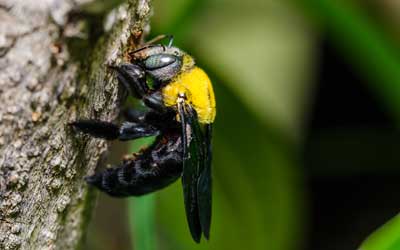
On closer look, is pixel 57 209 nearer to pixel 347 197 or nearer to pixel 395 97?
pixel 395 97

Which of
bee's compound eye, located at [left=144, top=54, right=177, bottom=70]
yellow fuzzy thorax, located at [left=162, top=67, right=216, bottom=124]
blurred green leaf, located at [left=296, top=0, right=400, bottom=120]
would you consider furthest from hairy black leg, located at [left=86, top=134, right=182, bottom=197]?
blurred green leaf, located at [left=296, top=0, right=400, bottom=120]

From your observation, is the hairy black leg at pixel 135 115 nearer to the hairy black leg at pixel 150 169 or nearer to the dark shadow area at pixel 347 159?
the hairy black leg at pixel 150 169

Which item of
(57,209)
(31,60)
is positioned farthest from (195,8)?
(31,60)

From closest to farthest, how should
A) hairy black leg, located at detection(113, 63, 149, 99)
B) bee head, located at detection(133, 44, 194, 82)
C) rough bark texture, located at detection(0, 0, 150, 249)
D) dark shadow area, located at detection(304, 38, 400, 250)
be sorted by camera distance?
rough bark texture, located at detection(0, 0, 150, 249), hairy black leg, located at detection(113, 63, 149, 99), bee head, located at detection(133, 44, 194, 82), dark shadow area, located at detection(304, 38, 400, 250)

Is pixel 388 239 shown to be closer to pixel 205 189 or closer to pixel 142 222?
pixel 205 189

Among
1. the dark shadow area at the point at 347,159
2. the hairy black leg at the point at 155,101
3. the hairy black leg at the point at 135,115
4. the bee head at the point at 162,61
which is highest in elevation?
the bee head at the point at 162,61

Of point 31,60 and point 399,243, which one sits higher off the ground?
point 31,60

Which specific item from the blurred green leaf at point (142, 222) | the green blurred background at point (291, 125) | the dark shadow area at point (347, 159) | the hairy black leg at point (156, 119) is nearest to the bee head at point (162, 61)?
the hairy black leg at point (156, 119)

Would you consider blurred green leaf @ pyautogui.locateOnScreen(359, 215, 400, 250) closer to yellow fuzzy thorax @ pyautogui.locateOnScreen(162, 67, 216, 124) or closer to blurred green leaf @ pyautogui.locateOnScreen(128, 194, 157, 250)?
yellow fuzzy thorax @ pyautogui.locateOnScreen(162, 67, 216, 124)
